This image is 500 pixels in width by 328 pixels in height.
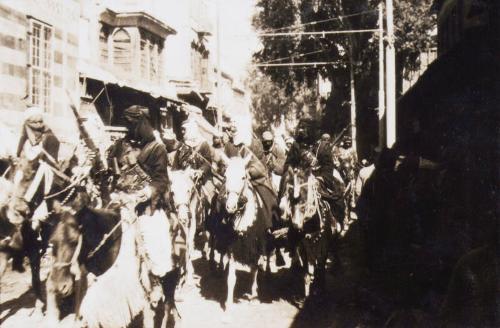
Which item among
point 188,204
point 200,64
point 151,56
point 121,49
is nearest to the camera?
point 188,204

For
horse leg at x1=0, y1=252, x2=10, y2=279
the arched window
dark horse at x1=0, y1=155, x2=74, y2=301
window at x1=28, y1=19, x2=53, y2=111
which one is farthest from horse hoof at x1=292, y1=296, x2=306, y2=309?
the arched window

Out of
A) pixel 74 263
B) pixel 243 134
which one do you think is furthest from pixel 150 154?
pixel 243 134

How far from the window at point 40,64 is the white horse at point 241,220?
332 inches

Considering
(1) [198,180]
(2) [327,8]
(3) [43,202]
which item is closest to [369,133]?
(2) [327,8]

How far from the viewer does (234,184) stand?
6.79 meters

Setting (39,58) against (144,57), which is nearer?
(39,58)

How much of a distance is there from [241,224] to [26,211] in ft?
9.09

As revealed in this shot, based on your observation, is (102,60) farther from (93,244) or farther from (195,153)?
(93,244)

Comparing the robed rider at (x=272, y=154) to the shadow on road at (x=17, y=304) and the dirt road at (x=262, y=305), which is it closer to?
the dirt road at (x=262, y=305)

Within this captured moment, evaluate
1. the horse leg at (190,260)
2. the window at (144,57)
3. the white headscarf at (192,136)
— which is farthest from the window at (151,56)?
the horse leg at (190,260)

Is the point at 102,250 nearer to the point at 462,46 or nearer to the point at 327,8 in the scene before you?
the point at 462,46

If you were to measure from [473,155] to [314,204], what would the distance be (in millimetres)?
2517

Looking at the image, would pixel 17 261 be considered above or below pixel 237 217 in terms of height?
below

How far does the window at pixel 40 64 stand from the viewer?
1338 cm
